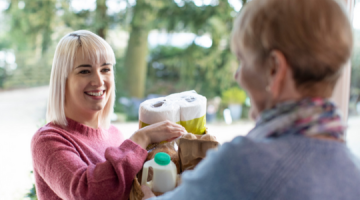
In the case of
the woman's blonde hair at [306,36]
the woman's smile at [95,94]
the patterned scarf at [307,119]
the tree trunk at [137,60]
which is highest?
the woman's blonde hair at [306,36]

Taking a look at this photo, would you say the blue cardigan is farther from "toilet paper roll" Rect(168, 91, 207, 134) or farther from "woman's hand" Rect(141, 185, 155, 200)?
"toilet paper roll" Rect(168, 91, 207, 134)

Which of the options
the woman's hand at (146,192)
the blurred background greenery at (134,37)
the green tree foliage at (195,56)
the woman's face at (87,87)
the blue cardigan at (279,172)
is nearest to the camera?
the blue cardigan at (279,172)

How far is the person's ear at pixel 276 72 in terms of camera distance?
1.59 feet

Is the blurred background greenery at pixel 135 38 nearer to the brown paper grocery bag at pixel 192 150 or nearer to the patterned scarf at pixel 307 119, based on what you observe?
the brown paper grocery bag at pixel 192 150

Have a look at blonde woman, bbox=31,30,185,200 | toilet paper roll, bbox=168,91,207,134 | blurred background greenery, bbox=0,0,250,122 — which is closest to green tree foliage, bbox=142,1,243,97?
blurred background greenery, bbox=0,0,250,122

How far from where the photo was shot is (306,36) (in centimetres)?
47

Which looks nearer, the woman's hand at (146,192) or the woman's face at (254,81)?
the woman's face at (254,81)

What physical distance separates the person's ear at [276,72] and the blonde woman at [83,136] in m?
0.43

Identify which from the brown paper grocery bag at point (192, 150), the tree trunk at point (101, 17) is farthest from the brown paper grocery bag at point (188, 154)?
the tree trunk at point (101, 17)

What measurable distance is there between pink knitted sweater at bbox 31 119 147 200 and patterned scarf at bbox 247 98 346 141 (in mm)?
444

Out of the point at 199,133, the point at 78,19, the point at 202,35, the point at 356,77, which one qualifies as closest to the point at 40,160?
the point at 199,133

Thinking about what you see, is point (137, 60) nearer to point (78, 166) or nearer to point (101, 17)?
point (101, 17)

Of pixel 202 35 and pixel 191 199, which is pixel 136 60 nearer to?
pixel 202 35

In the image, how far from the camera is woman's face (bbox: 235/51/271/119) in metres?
0.52
